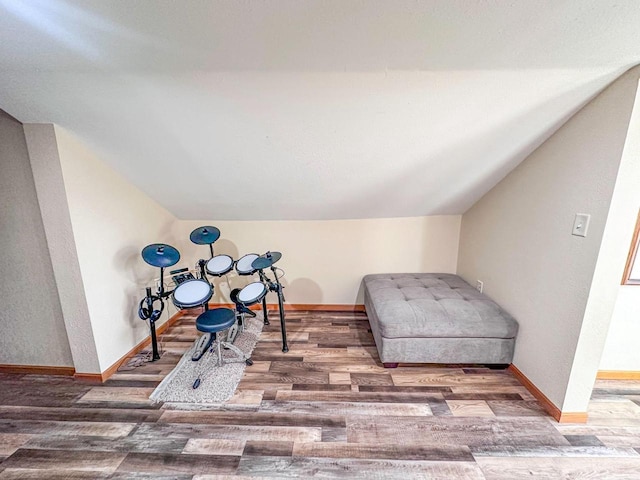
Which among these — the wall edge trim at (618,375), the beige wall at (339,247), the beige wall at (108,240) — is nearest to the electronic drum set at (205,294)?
the beige wall at (108,240)

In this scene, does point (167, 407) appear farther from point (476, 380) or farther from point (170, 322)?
point (476, 380)

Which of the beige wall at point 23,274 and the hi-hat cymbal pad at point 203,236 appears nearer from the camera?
the beige wall at point 23,274

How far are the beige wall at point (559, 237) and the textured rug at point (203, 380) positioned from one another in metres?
2.11

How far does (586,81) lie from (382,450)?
2.16 meters

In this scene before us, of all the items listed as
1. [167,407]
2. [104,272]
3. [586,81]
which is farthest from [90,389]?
[586,81]

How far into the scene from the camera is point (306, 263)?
2969mm

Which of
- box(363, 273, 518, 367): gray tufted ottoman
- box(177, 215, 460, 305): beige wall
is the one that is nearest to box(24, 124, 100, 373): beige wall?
box(177, 215, 460, 305): beige wall

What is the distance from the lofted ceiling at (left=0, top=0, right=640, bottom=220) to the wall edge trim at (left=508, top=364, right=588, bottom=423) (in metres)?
1.56

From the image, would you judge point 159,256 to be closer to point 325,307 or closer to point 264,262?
point 264,262

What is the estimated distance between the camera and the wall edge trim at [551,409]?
1528 mm

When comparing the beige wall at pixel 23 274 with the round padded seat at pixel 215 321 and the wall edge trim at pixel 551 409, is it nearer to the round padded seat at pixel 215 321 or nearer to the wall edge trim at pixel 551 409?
the round padded seat at pixel 215 321

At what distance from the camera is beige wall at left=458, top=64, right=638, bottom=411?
1.30 m

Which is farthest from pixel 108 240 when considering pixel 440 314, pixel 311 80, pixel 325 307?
pixel 440 314

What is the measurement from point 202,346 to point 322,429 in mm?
1324
